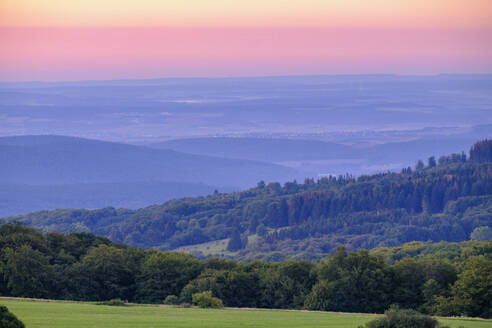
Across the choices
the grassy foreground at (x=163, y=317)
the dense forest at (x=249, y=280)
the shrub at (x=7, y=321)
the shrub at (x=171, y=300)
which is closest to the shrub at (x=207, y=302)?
the grassy foreground at (x=163, y=317)

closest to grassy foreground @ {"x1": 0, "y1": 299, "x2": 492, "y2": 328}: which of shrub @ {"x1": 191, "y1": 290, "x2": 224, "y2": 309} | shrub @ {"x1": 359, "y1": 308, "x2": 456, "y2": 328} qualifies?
shrub @ {"x1": 191, "y1": 290, "x2": 224, "y2": 309}

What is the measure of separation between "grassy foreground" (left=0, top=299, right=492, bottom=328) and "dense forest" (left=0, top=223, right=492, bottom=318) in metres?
12.4

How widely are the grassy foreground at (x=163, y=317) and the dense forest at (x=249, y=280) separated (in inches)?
488

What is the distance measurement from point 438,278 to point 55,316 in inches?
1301

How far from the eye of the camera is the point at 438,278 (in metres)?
67.2

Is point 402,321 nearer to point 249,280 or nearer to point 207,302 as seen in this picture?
point 207,302

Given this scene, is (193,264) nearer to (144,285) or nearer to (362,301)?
(144,285)

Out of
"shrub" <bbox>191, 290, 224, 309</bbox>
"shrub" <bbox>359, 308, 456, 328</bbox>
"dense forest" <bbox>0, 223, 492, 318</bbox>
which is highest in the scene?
"dense forest" <bbox>0, 223, 492, 318</bbox>

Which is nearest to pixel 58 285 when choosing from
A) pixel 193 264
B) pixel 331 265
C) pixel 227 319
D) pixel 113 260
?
pixel 113 260

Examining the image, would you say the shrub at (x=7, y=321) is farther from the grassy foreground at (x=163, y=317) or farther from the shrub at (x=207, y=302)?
the shrub at (x=207, y=302)

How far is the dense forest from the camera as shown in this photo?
64125 mm

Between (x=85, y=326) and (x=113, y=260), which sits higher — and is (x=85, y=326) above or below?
below

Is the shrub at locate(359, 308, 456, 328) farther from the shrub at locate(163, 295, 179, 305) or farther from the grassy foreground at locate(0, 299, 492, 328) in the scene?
the shrub at locate(163, 295, 179, 305)

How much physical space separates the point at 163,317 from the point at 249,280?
24.3m
